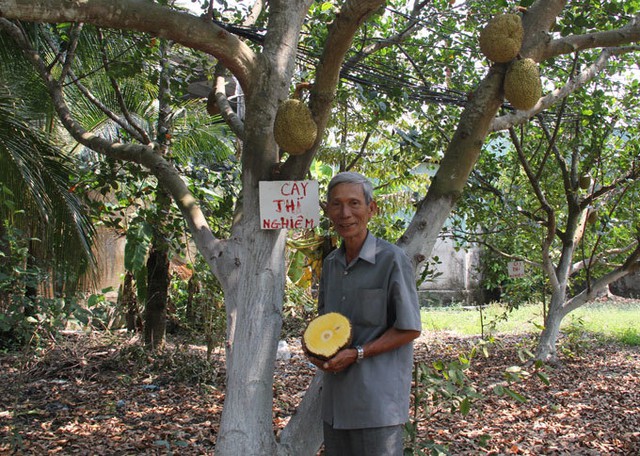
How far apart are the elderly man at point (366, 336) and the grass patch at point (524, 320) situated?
7.11 meters

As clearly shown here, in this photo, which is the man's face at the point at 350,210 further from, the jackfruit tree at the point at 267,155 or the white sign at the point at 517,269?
the white sign at the point at 517,269

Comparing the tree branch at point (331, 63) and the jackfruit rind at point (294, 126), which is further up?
the tree branch at point (331, 63)

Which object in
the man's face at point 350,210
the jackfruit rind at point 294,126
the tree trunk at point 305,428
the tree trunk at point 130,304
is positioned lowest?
the tree trunk at point 305,428

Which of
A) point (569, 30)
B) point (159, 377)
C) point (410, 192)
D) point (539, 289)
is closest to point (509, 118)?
point (569, 30)

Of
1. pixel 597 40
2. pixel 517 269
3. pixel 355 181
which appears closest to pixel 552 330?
pixel 517 269

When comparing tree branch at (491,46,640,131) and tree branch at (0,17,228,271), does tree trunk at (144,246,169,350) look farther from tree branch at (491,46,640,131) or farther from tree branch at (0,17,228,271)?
tree branch at (491,46,640,131)

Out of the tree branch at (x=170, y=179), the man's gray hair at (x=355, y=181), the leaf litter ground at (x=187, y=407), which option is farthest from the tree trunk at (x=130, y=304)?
the man's gray hair at (x=355, y=181)

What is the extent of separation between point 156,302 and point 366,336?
4892 millimetres

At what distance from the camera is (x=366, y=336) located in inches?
89.7

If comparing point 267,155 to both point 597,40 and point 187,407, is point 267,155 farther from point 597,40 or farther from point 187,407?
point 187,407

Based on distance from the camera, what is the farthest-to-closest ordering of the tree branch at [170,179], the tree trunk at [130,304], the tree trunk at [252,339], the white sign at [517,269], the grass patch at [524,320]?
the grass patch at [524,320]
the white sign at [517,269]
the tree trunk at [130,304]
the tree branch at [170,179]
the tree trunk at [252,339]

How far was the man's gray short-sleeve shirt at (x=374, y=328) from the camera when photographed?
2.17 m

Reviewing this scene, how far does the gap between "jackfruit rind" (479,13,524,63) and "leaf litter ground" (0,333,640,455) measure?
1787 millimetres

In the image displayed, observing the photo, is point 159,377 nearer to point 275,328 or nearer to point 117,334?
point 117,334
